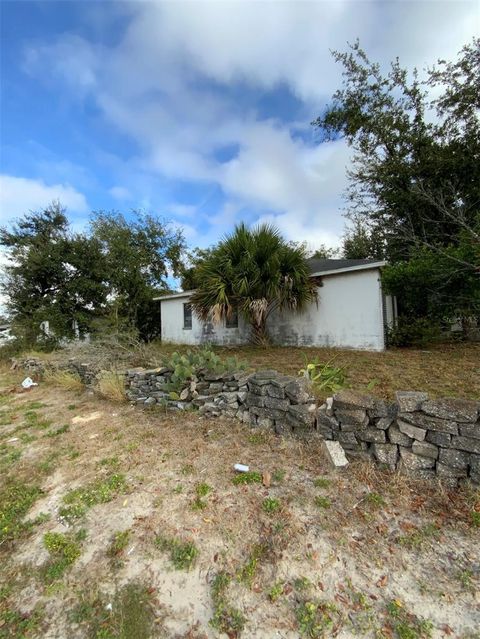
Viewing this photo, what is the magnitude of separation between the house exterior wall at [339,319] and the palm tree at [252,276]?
73 centimetres

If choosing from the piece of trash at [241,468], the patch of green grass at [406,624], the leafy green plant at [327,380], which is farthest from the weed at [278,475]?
the leafy green plant at [327,380]

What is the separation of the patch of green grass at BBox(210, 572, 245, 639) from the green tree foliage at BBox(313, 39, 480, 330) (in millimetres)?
8801

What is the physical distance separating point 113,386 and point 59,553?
3217mm

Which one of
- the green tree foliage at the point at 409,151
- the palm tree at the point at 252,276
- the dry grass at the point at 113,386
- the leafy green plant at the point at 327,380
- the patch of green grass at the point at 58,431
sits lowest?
the patch of green grass at the point at 58,431

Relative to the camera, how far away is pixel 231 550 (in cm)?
191

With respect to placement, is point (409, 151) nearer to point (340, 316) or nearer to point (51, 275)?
point (340, 316)

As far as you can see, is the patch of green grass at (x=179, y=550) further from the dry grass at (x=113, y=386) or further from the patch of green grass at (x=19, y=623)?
the dry grass at (x=113, y=386)

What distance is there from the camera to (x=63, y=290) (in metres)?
10.6

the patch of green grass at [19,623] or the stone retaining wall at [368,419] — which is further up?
the stone retaining wall at [368,419]

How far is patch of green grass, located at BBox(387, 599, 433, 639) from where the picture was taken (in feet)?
4.59

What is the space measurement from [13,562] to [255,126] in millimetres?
10984

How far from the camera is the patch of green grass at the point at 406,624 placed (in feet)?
4.59

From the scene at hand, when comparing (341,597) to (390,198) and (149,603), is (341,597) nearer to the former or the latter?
(149,603)

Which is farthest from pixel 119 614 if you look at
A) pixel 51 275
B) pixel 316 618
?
pixel 51 275
